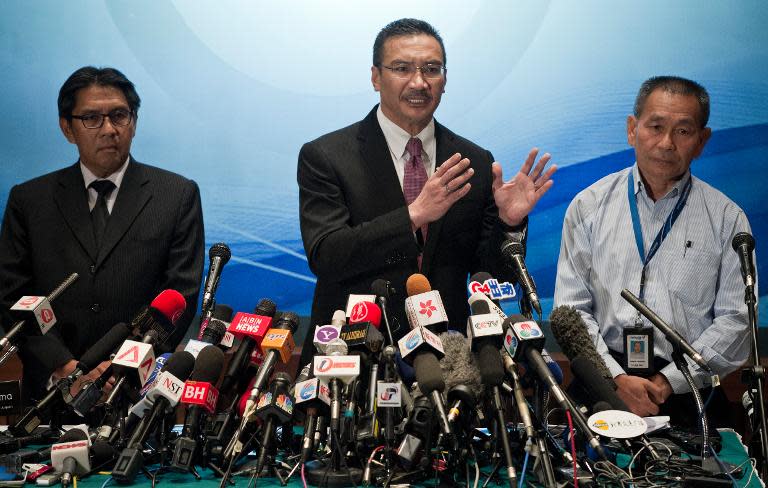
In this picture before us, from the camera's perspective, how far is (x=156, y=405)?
2.26 meters

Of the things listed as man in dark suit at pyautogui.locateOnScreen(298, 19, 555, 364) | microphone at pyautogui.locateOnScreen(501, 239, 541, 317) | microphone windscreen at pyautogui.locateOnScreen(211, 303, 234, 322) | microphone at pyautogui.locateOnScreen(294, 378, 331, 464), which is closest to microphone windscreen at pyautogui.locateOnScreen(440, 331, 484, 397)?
microphone at pyautogui.locateOnScreen(501, 239, 541, 317)

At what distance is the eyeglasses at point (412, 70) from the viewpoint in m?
3.14

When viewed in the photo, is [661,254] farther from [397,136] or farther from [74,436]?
[74,436]

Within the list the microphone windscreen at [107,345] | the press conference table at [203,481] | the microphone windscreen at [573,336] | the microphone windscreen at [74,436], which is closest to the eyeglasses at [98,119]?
the microphone windscreen at [107,345]

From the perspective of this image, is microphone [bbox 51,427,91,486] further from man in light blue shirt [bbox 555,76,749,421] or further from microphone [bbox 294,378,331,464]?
man in light blue shirt [bbox 555,76,749,421]

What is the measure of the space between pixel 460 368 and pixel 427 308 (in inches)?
7.3

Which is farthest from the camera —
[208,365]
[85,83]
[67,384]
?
[85,83]

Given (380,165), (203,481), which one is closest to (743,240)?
(380,165)

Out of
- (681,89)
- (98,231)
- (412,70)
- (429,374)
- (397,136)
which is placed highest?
(681,89)

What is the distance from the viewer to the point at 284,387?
7.34ft

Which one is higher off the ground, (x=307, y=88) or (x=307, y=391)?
(x=307, y=88)

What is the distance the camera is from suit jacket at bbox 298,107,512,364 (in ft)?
9.51

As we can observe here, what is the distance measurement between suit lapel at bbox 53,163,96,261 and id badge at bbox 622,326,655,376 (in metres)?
2.21

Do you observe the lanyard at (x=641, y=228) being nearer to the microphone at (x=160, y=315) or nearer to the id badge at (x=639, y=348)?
the id badge at (x=639, y=348)
